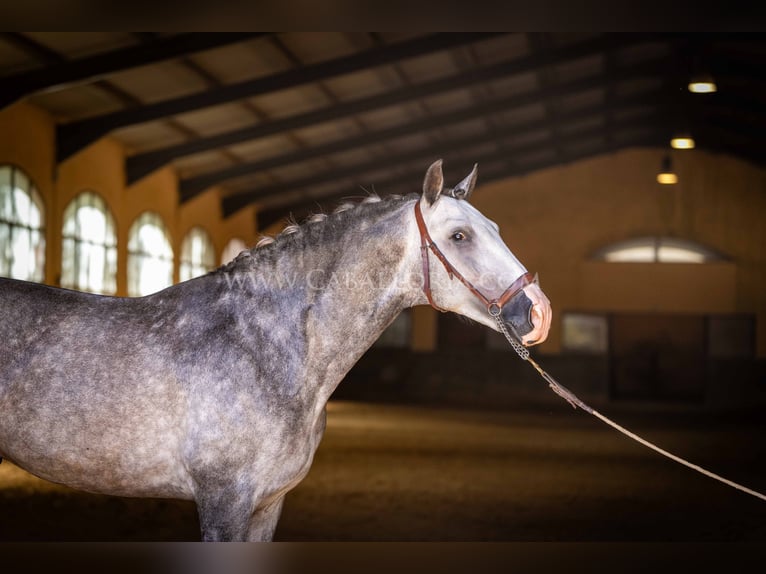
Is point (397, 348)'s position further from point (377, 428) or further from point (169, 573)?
point (169, 573)

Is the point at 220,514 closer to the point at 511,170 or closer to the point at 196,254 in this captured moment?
the point at 196,254

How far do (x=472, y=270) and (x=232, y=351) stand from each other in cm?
64

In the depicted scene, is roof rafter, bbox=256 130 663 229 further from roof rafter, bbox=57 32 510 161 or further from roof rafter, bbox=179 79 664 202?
roof rafter, bbox=57 32 510 161

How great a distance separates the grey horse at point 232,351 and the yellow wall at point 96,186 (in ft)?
21.5

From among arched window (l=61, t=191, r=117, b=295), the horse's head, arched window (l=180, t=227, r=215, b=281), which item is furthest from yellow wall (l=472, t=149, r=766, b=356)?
the horse's head

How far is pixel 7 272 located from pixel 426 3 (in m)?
6.71

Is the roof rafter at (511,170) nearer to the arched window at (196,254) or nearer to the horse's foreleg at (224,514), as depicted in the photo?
the arched window at (196,254)

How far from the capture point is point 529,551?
7.65 ft

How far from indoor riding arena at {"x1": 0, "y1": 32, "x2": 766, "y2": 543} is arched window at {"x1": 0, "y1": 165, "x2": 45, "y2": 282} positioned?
0.10ft

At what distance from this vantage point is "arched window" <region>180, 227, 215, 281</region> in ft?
43.9

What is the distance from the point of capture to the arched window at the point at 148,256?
11648mm

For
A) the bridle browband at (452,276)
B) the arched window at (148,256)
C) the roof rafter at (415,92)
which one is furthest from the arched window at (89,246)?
the bridle browband at (452,276)

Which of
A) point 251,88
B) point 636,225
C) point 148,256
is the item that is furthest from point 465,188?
point 636,225

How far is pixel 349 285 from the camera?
2.30m
